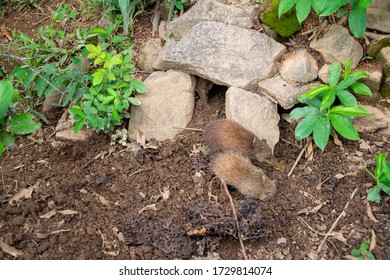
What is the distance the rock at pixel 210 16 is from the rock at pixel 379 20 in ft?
3.36

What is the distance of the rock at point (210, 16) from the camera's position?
3.93 metres

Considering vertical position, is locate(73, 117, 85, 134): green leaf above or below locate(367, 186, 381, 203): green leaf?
above

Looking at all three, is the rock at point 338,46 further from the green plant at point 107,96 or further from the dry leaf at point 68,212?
the dry leaf at point 68,212

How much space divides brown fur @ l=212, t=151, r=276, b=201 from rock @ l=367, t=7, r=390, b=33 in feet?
5.43

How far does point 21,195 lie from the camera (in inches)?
128

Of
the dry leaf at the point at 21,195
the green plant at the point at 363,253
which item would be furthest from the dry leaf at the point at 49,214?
the green plant at the point at 363,253

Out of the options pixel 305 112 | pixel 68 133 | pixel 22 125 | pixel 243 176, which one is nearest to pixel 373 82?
pixel 305 112

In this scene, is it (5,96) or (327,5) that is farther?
(327,5)

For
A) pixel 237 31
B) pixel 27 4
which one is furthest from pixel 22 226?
pixel 27 4

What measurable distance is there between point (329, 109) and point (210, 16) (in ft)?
4.67

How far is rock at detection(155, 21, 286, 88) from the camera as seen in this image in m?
3.71

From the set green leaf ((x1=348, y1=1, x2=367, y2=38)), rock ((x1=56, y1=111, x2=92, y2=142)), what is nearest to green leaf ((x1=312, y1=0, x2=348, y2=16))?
green leaf ((x1=348, y1=1, x2=367, y2=38))

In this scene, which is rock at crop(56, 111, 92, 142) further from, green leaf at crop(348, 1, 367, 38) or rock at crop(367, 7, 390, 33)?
rock at crop(367, 7, 390, 33)

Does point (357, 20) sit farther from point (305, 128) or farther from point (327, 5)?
point (305, 128)
